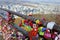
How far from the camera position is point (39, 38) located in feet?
2.15

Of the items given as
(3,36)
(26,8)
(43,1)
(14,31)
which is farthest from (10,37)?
(43,1)

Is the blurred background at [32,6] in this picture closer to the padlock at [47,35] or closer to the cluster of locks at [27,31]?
the cluster of locks at [27,31]

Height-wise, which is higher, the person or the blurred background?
the person

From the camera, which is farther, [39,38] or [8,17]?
[8,17]

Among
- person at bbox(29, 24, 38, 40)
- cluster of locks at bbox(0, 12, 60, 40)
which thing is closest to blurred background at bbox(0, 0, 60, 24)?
cluster of locks at bbox(0, 12, 60, 40)

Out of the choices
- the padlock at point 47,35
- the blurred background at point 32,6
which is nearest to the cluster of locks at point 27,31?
the padlock at point 47,35

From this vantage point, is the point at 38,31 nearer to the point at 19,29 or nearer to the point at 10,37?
the point at 19,29

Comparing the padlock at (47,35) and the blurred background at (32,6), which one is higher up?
the padlock at (47,35)

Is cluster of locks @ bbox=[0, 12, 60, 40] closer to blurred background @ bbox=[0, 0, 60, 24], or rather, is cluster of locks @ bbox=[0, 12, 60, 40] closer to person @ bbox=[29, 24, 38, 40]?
person @ bbox=[29, 24, 38, 40]

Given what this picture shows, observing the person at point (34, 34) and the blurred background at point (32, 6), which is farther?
the blurred background at point (32, 6)

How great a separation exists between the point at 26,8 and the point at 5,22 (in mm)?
498

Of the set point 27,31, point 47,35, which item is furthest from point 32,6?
point 47,35

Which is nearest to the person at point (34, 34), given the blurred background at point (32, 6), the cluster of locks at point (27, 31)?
the cluster of locks at point (27, 31)

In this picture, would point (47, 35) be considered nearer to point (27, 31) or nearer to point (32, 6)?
point (27, 31)
